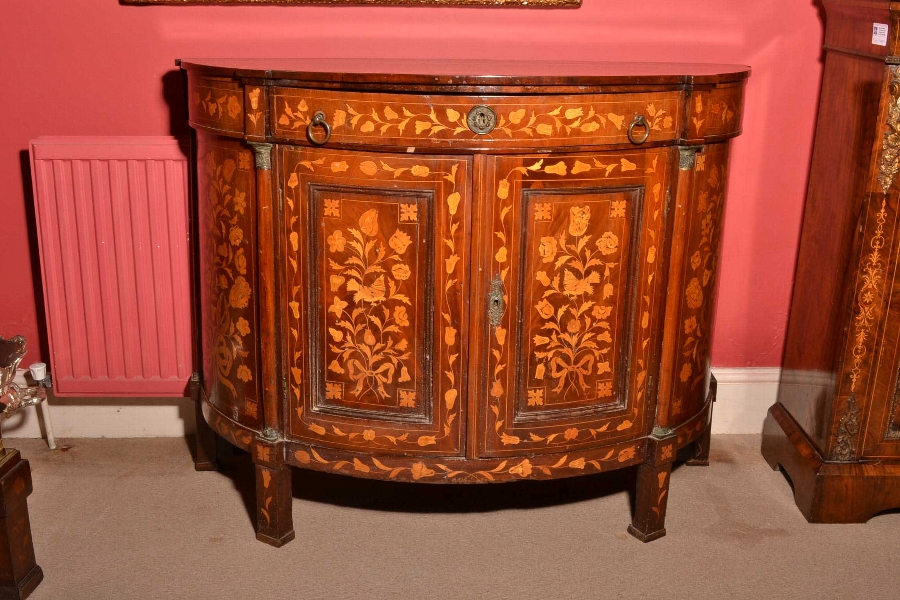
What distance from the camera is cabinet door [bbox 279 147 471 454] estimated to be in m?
1.94

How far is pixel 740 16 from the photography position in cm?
252

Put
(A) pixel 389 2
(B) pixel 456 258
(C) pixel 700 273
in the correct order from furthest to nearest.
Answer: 1. (A) pixel 389 2
2. (C) pixel 700 273
3. (B) pixel 456 258

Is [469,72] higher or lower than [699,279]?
higher

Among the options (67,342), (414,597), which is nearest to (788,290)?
(414,597)

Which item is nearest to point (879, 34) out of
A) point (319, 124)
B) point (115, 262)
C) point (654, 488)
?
point (654, 488)

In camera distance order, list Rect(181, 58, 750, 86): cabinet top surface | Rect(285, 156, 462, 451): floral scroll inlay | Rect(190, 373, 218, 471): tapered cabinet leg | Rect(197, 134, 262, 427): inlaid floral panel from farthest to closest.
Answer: Rect(190, 373, 218, 471): tapered cabinet leg → Rect(197, 134, 262, 427): inlaid floral panel → Rect(285, 156, 462, 451): floral scroll inlay → Rect(181, 58, 750, 86): cabinet top surface

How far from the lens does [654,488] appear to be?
88.4 inches

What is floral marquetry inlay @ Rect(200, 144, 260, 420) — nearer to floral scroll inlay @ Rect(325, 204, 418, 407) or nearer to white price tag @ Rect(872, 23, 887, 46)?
floral scroll inlay @ Rect(325, 204, 418, 407)

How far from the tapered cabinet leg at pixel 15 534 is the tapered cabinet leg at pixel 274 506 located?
481mm

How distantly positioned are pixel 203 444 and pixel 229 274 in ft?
2.10

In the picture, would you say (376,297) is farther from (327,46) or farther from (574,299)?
(327,46)

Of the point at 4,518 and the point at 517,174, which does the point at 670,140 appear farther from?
the point at 4,518

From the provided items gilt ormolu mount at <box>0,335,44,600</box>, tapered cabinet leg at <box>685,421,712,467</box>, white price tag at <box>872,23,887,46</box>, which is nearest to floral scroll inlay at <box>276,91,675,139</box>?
white price tag at <box>872,23,887,46</box>

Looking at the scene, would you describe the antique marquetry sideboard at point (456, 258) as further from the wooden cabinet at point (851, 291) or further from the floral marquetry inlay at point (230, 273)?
the wooden cabinet at point (851, 291)
